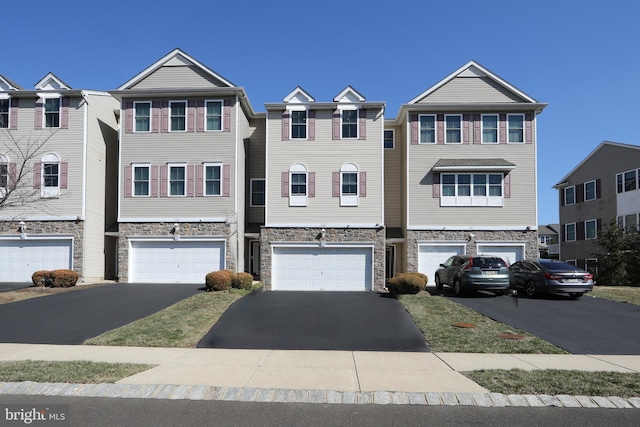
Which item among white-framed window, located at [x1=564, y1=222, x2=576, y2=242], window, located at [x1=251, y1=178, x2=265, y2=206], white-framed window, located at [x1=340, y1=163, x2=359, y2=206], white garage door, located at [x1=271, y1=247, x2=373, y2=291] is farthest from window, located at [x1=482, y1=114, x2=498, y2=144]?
white-framed window, located at [x1=564, y1=222, x2=576, y2=242]

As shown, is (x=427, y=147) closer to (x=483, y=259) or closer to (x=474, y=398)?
(x=483, y=259)

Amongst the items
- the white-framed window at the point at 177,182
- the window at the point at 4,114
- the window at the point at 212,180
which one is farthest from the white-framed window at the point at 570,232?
the window at the point at 4,114

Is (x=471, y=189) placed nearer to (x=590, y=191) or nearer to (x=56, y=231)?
(x=590, y=191)

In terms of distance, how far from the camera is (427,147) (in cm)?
2427

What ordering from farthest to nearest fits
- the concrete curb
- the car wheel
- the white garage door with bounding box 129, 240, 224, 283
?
the white garage door with bounding box 129, 240, 224, 283, the car wheel, the concrete curb

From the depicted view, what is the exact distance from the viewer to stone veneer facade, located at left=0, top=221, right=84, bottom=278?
75.2ft

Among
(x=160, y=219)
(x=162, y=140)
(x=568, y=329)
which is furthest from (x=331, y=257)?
(x=568, y=329)

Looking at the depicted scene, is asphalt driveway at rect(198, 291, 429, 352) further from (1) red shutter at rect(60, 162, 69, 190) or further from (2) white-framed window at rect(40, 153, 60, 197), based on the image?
(2) white-framed window at rect(40, 153, 60, 197)

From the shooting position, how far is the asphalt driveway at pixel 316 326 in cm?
1097

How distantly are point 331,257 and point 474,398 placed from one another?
16366mm

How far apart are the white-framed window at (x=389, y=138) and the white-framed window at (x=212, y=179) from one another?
9205mm

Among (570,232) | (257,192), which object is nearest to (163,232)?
(257,192)

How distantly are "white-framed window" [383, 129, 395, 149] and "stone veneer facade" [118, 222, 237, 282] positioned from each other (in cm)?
984

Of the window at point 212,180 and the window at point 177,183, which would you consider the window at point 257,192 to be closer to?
the window at point 212,180
